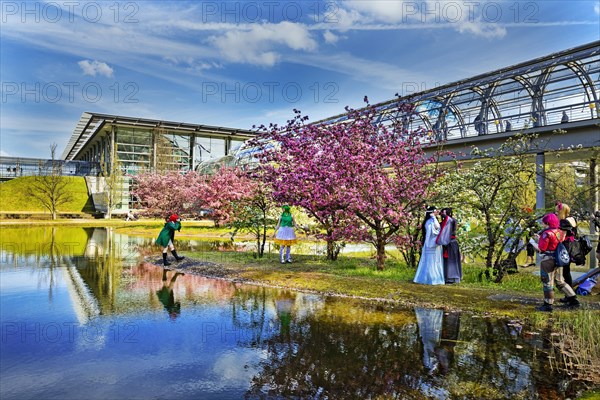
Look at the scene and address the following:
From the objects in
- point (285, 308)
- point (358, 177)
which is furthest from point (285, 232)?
point (285, 308)

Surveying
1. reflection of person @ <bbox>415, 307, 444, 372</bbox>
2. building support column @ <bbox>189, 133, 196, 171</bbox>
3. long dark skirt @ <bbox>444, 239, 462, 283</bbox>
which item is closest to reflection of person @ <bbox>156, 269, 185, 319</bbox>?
reflection of person @ <bbox>415, 307, 444, 372</bbox>

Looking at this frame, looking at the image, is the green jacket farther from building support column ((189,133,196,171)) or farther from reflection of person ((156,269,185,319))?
building support column ((189,133,196,171))

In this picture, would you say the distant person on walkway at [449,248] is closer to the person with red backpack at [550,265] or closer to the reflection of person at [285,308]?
the person with red backpack at [550,265]

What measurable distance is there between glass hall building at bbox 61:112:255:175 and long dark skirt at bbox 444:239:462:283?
52209 millimetres

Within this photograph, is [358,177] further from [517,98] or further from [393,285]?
[517,98]

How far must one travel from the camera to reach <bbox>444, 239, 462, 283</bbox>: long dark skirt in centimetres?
1033

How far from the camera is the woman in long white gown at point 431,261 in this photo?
10266 mm

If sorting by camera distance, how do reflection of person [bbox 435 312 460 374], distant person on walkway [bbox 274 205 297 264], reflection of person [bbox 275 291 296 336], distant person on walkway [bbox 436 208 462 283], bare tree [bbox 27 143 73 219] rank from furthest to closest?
1. bare tree [bbox 27 143 73 219]
2. distant person on walkway [bbox 274 205 297 264]
3. distant person on walkway [bbox 436 208 462 283]
4. reflection of person [bbox 275 291 296 336]
5. reflection of person [bbox 435 312 460 374]

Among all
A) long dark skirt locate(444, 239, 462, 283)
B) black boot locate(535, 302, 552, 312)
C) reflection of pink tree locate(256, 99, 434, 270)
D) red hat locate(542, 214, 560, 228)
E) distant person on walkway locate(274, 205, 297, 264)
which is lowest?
black boot locate(535, 302, 552, 312)

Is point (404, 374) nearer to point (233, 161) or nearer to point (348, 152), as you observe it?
point (348, 152)

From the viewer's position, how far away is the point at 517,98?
17750 mm

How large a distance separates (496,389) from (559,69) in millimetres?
15689

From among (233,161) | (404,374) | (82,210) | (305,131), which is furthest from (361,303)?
(82,210)

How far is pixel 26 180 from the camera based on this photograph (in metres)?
65.4
